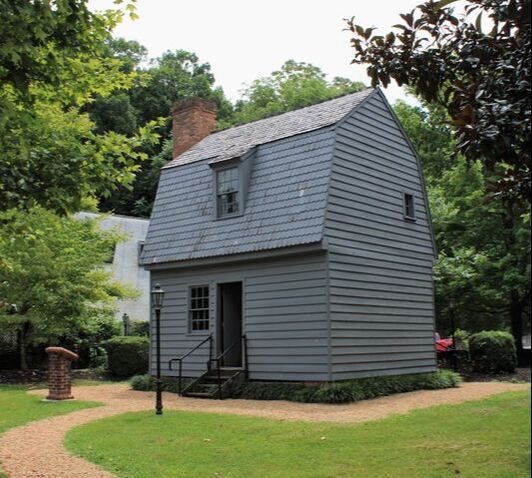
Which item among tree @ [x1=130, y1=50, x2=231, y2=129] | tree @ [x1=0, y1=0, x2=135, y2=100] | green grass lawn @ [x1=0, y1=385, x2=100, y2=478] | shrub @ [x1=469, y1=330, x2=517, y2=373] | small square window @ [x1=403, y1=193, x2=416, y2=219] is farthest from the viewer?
tree @ [x1=130, y1=50, x2=231, y2=129]

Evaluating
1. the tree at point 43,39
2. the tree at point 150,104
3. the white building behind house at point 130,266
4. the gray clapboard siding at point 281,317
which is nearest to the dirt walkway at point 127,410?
the gray clapboard siding at point 281,317

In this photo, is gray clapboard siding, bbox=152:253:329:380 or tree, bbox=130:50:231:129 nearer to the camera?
gray clapboard siding, bbox=152:253:329:380

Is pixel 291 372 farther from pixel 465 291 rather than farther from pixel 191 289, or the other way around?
pixel 465 291

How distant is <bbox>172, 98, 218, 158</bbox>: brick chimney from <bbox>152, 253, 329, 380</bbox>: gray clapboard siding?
6005mm

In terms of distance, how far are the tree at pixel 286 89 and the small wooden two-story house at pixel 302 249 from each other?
25995mm

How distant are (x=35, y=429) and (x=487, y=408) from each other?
305 inches

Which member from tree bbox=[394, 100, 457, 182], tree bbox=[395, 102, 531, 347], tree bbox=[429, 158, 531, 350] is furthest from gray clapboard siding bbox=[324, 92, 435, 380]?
tree bbox=[394, 100, 457, 182]

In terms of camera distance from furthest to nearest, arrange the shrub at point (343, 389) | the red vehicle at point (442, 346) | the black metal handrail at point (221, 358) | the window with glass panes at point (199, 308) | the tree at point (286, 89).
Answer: the tree at point (286, 89)
the red vehicle at point (442, 346)
the window with glass panes at point (199, 308)
the black metal handrail at point (221, 358)
the shrub at point (343, 389)

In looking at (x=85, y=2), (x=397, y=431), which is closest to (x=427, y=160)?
(x=397, y=431)

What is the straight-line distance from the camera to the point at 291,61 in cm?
4872

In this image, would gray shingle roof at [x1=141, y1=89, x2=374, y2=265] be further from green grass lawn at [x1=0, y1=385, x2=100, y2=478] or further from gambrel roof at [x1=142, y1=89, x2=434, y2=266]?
green grass lawn at [x1=0, y1=385, x2=100, y2=478]

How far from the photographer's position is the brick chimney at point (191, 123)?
21.2 meters

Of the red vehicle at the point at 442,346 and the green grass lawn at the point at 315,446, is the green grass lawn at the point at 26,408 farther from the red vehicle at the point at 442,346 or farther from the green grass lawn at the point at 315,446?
the red vehicle at the point at 442,346

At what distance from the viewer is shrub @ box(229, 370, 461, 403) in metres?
13.6
